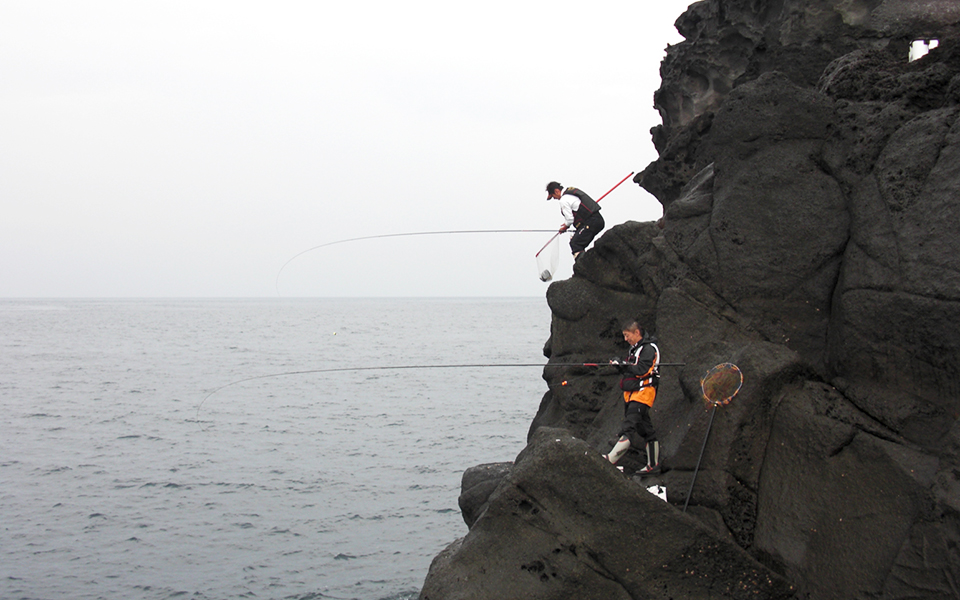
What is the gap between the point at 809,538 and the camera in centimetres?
662

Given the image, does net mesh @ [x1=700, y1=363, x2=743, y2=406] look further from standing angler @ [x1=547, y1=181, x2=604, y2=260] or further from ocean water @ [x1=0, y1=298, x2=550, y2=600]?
ocean water @ [x1=0, y1=298, x2=550, y2=600]

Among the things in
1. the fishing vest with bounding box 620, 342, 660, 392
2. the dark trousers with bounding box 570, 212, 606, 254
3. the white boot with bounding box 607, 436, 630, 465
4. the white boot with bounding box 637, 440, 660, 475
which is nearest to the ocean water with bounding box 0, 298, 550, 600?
the dark trousers with bounding box 570, 212, 606, 254

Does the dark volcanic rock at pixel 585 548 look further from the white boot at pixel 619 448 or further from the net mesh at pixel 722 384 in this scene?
the white boot at pixel 619 448

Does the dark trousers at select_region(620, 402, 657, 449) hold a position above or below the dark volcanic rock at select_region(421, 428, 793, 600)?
above

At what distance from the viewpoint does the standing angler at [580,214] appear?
472 inches

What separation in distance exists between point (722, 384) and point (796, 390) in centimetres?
71

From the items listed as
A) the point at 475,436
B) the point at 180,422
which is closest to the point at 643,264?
the point at 475,436

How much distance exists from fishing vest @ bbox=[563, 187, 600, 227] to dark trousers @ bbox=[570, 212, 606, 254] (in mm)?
58

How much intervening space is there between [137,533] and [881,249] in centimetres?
1575

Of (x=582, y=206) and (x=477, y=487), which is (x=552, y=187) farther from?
(x=477, y=487)

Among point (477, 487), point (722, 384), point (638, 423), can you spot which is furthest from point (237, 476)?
point (722, 384)

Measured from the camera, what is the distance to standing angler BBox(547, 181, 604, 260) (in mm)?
12000

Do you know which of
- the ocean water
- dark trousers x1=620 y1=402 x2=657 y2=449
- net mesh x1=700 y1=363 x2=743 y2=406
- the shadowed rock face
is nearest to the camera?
the shadowed rock face

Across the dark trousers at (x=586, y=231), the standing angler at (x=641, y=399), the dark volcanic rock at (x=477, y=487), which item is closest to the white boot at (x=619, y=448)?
the standing angler at (x=641, y=399)
